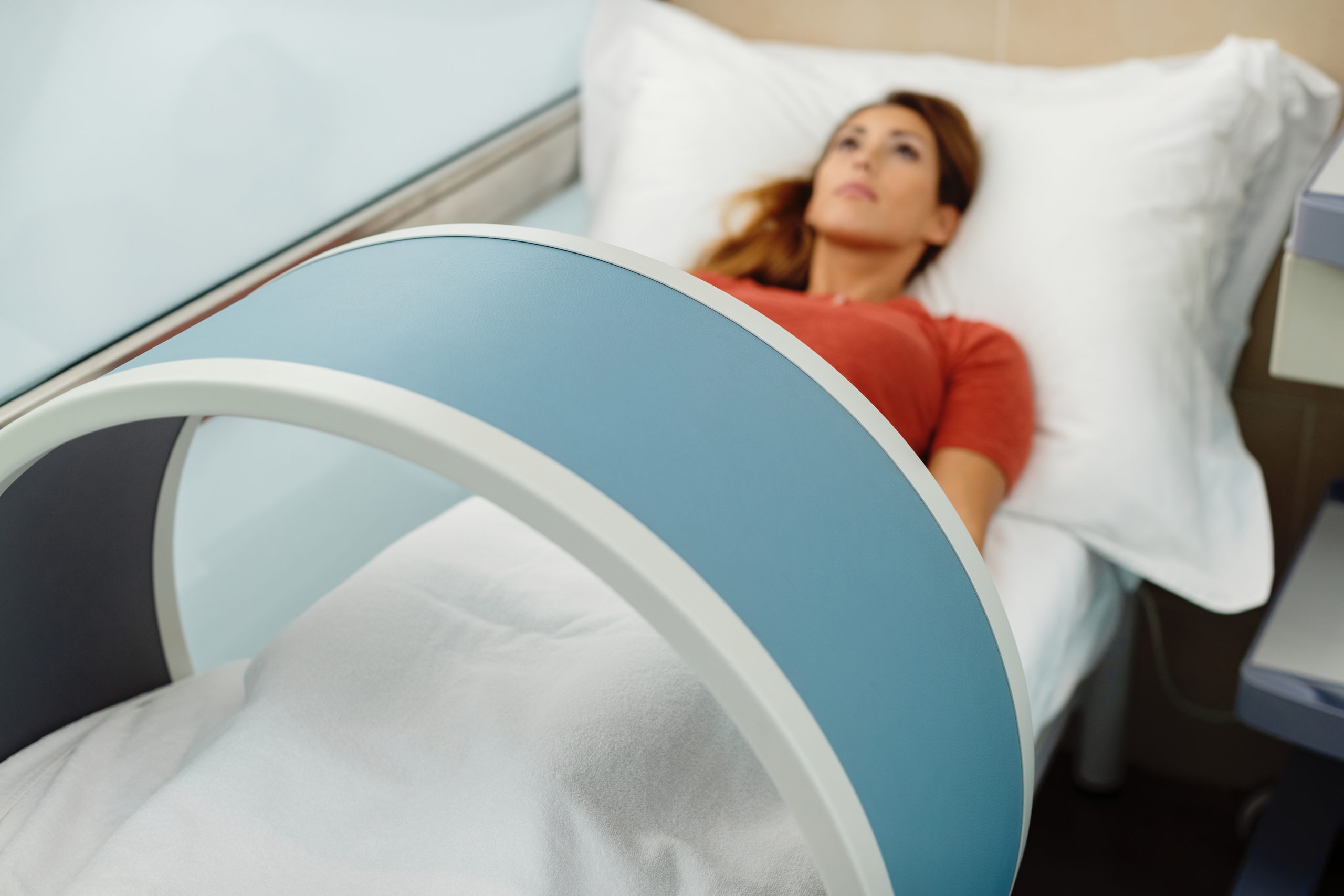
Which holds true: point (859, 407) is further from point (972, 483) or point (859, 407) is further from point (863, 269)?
point (863, 269)

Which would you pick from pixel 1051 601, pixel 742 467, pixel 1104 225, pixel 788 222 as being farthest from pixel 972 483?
pixel 742 467

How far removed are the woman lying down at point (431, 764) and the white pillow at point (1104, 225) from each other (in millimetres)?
251

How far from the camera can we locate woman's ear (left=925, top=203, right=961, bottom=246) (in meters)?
1.40

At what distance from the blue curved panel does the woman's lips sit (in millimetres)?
748

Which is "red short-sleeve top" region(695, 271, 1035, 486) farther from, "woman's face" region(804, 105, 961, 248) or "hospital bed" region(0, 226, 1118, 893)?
"hospital bed" region(0, 226, 1118, 893)

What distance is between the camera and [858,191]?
1363 millimetres

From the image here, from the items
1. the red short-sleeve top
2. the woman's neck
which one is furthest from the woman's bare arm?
the woman's neck

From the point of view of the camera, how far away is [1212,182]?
1272 millimetres

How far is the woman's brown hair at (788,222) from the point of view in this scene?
1.39 meters

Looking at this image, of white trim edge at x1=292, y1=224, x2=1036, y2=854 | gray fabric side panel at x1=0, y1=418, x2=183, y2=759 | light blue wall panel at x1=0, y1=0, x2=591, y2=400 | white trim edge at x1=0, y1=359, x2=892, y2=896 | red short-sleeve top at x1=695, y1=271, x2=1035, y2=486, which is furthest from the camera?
red short-sleeve top at x1=695, y1=271, x2=1035, y2=486

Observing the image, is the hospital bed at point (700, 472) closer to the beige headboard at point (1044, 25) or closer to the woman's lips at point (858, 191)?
the woman's lips at point (858, 191)

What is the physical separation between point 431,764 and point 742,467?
34cm

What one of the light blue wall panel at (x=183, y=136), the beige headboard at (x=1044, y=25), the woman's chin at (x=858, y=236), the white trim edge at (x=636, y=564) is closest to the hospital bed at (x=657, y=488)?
the white trim edge at (x=636, y=564)

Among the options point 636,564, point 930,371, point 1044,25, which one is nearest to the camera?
point 636,564
